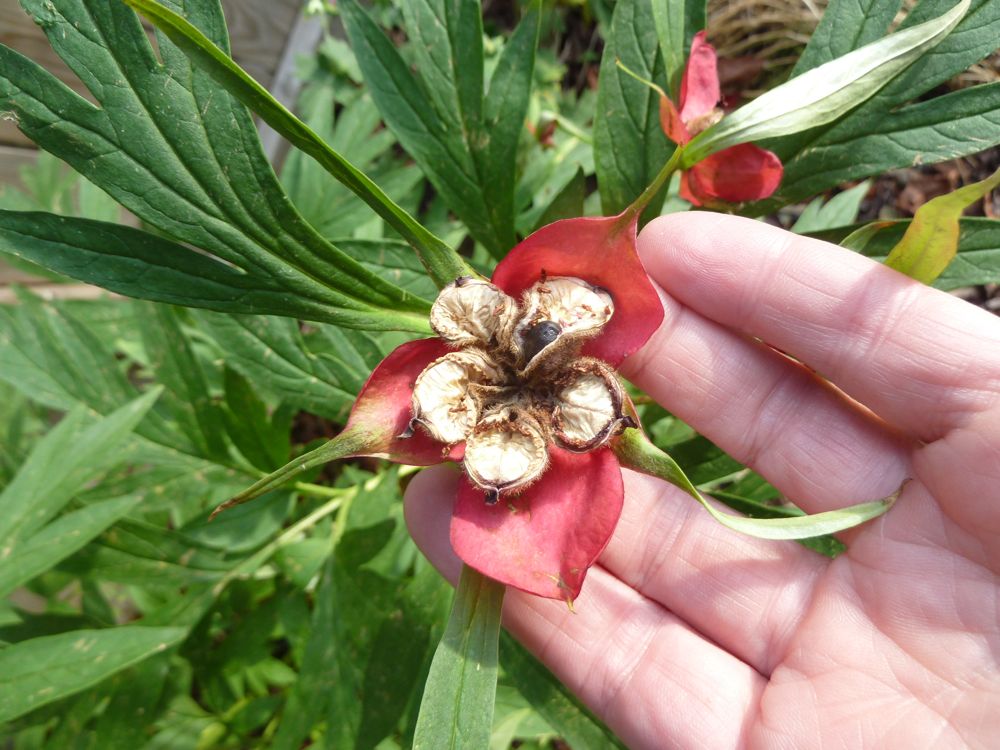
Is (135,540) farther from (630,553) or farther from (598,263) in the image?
(598,263)

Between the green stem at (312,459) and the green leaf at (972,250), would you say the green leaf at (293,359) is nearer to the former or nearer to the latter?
the green stem at (312,459)

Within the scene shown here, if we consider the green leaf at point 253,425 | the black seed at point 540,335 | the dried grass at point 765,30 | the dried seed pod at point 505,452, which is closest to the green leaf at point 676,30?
the black seed at point 540,335

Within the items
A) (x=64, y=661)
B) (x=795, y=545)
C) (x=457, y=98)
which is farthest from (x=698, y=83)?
(x=64, y=661)

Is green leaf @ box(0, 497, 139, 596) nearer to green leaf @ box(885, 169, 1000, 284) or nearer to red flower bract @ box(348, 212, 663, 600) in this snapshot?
red flower bract @ box(348, 212, 663, 600)

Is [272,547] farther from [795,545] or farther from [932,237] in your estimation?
[932,237]

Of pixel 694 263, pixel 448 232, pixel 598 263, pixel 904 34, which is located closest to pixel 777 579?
pixel 694 263

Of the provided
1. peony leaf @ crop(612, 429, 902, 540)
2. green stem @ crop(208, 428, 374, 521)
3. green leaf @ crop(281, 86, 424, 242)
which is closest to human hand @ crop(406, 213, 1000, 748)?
peony leaf @ crop(612, 429, 902, 540)

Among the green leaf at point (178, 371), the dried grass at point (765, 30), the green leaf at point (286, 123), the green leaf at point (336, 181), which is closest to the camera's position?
the green leaf at point (286, 123)
